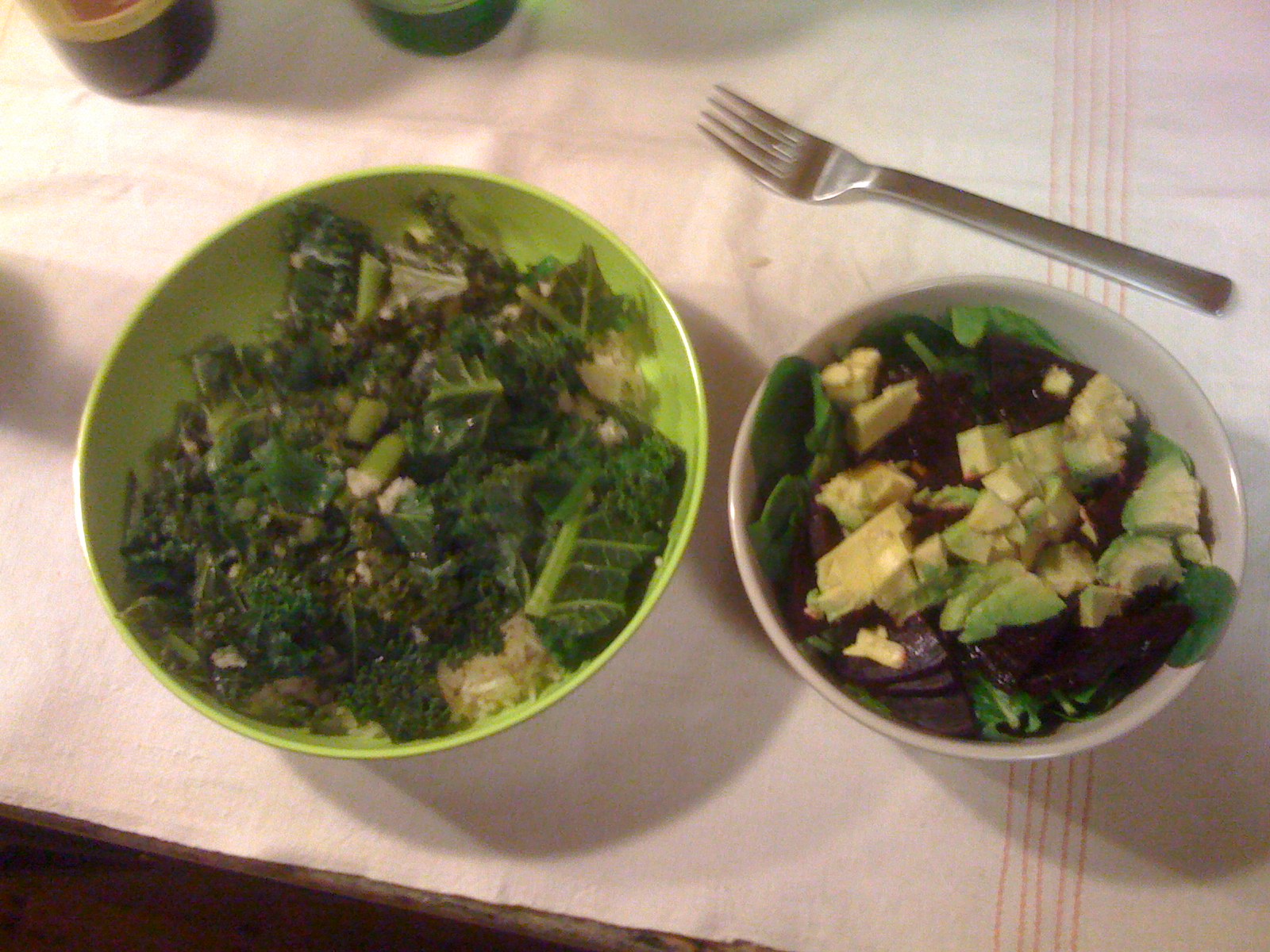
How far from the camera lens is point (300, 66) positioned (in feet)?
2.74

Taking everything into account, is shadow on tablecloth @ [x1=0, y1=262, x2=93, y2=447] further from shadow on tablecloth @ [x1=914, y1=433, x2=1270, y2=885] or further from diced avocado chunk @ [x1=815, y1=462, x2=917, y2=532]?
shadow on tablecloth @ [x1=914, y1=433, x2=1270, y2=885]

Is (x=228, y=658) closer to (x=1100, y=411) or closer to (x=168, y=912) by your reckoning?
(x=1100, y=411)

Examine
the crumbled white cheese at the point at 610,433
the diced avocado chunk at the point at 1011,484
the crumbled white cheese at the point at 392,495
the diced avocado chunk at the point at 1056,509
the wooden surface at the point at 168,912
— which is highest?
the diced avocado chunk at the point at 1011,484

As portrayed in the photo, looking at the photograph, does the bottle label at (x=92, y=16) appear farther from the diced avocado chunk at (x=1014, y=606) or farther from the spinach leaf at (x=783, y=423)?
the diced avocado chunk at (x=1014, y=606)

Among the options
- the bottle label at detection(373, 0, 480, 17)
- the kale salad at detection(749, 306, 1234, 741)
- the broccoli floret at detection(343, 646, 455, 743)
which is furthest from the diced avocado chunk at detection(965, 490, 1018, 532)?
the bottle label at detection(373, 0, 480, 17)

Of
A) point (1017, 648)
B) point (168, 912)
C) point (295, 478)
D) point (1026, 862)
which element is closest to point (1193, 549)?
point (1017, 648)

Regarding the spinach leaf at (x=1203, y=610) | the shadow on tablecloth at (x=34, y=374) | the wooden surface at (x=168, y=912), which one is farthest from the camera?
the wooden surface at (x=168, y=912)

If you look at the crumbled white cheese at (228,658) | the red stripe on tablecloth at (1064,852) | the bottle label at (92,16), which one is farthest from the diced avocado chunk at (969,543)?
the bottle label at (92,16)

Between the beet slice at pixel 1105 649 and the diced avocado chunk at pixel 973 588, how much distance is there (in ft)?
0.16

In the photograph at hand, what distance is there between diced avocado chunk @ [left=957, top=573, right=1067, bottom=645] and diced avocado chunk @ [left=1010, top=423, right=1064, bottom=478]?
8 cm

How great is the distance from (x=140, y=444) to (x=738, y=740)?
1.59 ft

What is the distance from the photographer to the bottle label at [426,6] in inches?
30.2

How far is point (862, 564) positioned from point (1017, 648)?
10 cm

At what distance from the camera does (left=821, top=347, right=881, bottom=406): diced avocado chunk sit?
1.88ft
